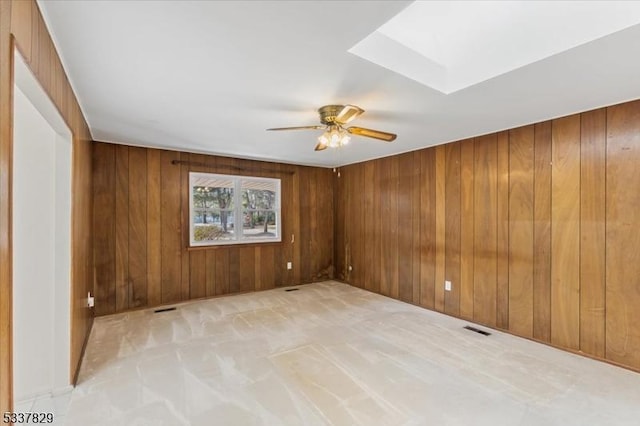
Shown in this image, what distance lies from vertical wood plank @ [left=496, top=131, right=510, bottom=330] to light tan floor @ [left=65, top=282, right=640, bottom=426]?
299 mm

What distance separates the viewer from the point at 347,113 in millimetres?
2289

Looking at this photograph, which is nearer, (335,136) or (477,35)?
(477,35)

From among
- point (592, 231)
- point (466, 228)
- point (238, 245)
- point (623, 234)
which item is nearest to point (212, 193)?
point (238, 245)

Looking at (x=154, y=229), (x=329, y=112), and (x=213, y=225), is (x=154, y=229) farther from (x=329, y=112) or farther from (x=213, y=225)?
(x=329, y=112)

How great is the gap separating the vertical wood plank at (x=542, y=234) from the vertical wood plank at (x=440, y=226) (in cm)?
105

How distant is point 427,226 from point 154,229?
3870 millimetres

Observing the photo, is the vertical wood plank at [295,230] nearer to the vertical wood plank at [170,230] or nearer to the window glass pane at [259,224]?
the window glass pane at [259,224]

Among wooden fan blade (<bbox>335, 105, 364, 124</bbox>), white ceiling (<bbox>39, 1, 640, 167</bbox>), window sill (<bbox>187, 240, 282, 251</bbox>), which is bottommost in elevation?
window sill (<bbox>187, 240, 282, 251</bbox>)

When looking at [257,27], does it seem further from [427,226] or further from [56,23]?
[427,226]

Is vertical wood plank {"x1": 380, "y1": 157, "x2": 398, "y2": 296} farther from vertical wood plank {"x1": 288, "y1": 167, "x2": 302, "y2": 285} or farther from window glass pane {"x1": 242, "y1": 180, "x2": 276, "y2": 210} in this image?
window glass pane {"x1": 242, "y1": 180, "x2": 276, "y2": 210}

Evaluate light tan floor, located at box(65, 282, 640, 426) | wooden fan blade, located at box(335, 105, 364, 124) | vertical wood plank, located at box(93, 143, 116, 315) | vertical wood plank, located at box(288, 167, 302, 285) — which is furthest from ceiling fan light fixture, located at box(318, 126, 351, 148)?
vertical wood plank, located at box(93, 143, 116, 315)

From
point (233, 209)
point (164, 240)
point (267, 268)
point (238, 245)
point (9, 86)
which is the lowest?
point (267, 268)

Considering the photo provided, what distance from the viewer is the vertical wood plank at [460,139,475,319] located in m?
3.60

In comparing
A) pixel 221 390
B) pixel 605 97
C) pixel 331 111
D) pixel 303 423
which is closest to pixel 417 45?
pixel 331 111
